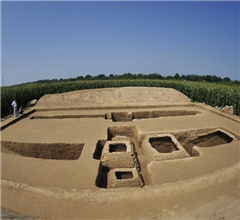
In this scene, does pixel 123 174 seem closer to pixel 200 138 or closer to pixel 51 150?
pixel 51 150

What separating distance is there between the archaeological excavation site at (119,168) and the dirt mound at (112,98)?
4062mm

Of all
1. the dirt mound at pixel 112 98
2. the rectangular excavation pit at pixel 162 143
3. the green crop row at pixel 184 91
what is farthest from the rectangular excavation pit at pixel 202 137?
the dirt mound at pixel 112 98

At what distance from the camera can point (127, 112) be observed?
1425 centimetres

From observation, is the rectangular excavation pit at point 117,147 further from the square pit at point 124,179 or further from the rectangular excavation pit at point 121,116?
the rectangular excavation pit at point 121,116

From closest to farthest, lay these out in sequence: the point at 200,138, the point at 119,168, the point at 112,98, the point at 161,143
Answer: the point at 119,168 < the point at 161,143 < the point at 200,138 < the point at 112,98

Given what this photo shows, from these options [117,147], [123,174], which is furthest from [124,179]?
[117,147]

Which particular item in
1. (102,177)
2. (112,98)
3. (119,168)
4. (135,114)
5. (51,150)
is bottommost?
(102,177)

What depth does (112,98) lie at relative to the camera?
18.0m

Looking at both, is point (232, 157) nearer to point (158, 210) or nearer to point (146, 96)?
point (158, 210)

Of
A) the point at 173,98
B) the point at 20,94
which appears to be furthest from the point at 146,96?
the point at 20,94

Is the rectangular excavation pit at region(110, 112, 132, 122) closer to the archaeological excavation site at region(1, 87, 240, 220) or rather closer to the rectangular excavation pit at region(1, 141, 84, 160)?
the archaeological excavation site at region(1, 87, 240, 220)

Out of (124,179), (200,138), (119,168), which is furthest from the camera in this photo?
(200,138)

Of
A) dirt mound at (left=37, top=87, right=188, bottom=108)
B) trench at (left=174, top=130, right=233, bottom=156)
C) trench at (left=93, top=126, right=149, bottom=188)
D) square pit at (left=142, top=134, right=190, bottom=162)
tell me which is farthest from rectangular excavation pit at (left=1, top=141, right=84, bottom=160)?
dirt mound at (left=37, top=87, right=188, bottom=108)

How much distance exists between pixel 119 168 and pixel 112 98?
11.4 meters
